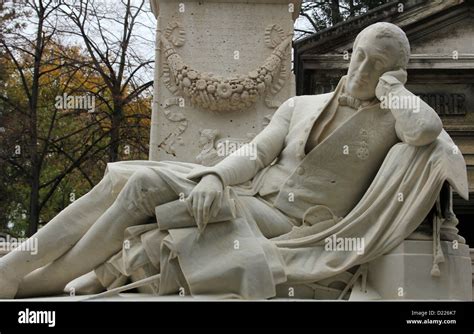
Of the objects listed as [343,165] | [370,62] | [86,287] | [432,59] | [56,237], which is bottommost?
[86,287]

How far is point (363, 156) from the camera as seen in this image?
15.4 feet

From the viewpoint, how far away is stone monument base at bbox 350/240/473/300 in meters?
4.27

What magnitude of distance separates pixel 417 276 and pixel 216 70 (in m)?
3.39

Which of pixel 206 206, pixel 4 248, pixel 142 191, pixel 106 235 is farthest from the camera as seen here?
pixel 4 248

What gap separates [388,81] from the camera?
4.57 meters

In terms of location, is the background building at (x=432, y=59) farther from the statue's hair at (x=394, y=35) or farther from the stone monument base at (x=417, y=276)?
the stone monument base at (x=417, y=276)

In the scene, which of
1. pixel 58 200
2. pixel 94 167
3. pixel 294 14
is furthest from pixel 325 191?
pixel 58 200

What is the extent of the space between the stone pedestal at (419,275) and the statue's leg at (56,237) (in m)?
1.59

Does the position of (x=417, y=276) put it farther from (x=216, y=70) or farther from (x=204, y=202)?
(x=216, y=70)

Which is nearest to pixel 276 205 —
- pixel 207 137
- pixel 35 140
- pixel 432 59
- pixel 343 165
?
pixel 343 165

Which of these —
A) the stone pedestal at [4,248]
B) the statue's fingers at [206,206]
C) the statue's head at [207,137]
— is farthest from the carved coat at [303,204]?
the stone pedestal at [4,248]

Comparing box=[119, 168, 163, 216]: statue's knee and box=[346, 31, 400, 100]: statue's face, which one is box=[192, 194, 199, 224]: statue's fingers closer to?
box=[119, 168, 163, 216]: statue's knee

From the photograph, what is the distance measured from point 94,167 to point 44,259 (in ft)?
38.7
